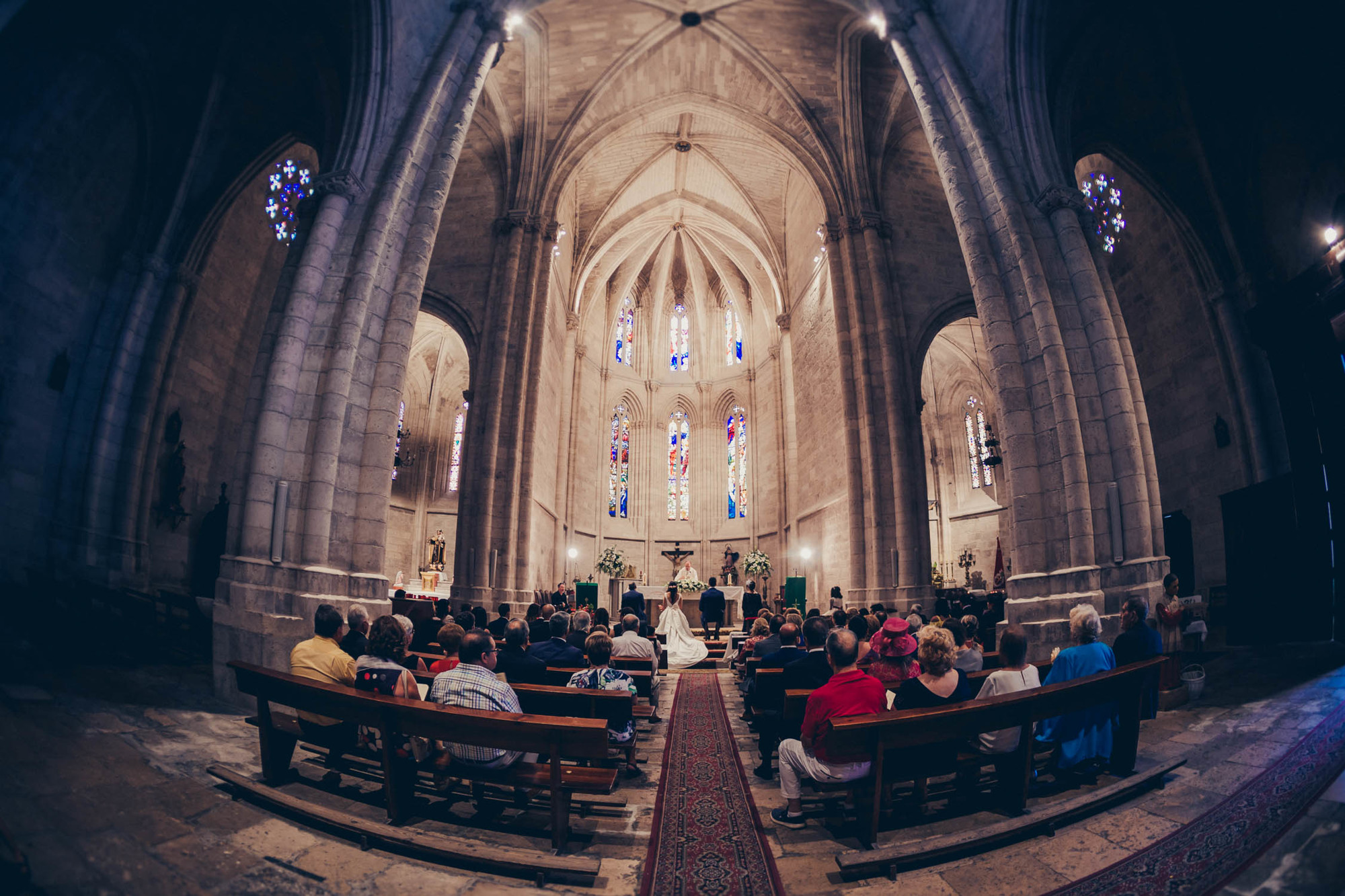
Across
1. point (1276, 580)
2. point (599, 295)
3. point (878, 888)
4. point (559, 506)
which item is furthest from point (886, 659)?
point (599, 295)

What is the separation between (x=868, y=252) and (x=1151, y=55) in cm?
649

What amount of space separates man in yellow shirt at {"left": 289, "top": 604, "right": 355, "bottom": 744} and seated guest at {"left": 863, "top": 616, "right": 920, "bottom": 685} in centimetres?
384

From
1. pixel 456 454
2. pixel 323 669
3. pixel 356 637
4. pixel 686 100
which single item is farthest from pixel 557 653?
pixel 456 454

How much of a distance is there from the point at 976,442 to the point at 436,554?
23.9m

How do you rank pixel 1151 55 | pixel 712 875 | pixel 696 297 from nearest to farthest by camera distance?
pixel 712 875, pixel 1151 55, pixel 696 297

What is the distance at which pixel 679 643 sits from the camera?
11609 millimetres

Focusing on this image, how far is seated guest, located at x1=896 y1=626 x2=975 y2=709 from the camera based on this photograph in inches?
136

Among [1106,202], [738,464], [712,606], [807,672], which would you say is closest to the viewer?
[807,672]

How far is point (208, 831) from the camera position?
301 centimetres

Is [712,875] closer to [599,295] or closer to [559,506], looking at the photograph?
[559,506]

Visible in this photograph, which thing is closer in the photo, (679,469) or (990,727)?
(990,727)

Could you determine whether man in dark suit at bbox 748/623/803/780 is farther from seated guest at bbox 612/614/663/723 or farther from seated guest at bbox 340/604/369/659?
seated guest at bbox 340/604/369/659

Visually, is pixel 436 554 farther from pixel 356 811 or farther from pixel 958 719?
→ pixel 958 719

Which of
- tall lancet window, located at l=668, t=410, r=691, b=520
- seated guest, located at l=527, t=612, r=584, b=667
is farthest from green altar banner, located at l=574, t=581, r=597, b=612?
seated guest, located at l=527, t=612, r=584, b=667
